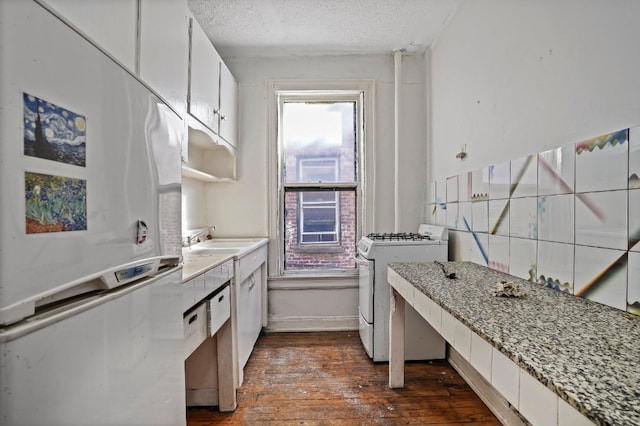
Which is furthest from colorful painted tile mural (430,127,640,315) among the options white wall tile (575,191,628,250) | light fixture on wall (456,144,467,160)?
light fixture on wall (456,144,467,160)

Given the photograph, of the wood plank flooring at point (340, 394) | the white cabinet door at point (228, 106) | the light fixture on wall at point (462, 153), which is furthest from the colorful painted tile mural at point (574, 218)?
the white cabinet door at point (228, 106)

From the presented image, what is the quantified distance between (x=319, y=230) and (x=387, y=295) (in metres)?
1.03

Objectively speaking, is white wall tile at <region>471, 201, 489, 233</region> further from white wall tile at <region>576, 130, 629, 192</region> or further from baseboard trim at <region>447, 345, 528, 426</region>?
baseboard trim at <region>447, 345, 528, 426</region>

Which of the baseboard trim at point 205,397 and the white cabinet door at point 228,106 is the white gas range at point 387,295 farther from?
the white cabinet door at point 228,106

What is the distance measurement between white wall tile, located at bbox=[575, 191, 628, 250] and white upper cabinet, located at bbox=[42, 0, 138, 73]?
1.56 metres

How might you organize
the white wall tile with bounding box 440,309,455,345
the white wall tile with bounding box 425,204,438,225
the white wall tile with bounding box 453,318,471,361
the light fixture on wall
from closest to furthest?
1. the white wall tile with bounding box 453,318,471,361
2. the white wall tile with bounding box 440,309,455,345
3. the light fixture on wall
4. the white wall tile with bounding box 425,204,438,225

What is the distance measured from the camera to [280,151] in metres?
2.86

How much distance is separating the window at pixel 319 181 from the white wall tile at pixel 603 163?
1.87 meters

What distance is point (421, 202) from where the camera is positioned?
2785 mm

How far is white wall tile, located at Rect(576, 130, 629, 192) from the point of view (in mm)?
969

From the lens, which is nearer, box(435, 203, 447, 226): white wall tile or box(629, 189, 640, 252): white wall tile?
box(629, 189, 640, 252): white wall tile

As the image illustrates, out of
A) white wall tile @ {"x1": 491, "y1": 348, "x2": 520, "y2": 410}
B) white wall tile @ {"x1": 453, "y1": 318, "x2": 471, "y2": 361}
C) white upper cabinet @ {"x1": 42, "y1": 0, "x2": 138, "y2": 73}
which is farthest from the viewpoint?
white wall tile @ {"x1": 453, "y1": 318, "x2": 471, "y2": 361}

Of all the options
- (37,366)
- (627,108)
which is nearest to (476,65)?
(627,108)

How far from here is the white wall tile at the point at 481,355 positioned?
2.72 feet
